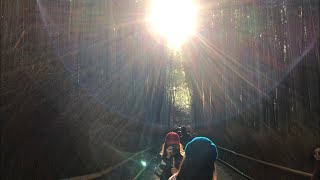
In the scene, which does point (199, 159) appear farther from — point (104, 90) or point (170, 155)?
point (104, 90)

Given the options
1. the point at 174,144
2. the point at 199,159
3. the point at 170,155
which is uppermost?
the point at 199,159

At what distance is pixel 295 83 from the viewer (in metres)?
13.6

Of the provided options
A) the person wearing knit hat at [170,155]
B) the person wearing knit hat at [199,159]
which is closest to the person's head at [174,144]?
the person wearing knit hat at [170,155]

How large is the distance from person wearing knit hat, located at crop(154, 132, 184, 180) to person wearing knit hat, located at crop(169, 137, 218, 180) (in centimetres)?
270

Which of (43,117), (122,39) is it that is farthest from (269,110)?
(122,39)

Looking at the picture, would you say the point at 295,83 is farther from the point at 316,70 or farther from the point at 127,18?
the point at 127,18

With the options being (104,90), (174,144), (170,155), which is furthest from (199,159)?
(104,90)

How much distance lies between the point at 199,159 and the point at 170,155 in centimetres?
340

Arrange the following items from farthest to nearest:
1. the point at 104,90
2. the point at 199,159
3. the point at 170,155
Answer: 1. the point at 104,90
2. the point at 170,155
3. the point at 199,159

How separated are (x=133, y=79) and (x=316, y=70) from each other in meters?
24.0

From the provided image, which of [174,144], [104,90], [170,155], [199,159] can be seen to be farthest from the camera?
[104,90]

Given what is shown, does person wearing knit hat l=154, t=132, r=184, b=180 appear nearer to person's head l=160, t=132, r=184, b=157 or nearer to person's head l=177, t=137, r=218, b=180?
person's head l=160, t=132, r=184, b=157

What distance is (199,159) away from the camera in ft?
16.7

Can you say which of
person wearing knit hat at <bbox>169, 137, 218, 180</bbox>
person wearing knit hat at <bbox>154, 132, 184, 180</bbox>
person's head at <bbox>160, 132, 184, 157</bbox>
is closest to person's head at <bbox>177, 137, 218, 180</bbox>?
person wearing knit hat at <bbox>169, 137, 218, 180</bbox>
